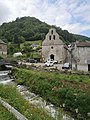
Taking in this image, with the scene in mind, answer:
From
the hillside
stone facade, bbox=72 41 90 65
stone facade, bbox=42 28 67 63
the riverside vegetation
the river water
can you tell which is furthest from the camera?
the hillside

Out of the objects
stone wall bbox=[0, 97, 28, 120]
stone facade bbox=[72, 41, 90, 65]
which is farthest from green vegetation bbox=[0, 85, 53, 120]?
stone facade bbox=[72, 41, 90, 65]

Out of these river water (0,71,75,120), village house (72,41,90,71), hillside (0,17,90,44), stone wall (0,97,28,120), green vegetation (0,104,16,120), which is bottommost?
river water (0,71,75,120)

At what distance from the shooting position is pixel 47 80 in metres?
21.5

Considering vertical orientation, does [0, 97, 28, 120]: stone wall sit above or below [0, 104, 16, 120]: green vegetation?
above

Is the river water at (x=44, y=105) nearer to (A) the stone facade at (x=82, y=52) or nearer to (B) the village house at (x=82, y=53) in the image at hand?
(B) the village house at (x=82, y=53)

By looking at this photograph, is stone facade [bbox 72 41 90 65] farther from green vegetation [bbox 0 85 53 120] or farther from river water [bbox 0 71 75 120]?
green vegetation [bbox 0 85 53 120]

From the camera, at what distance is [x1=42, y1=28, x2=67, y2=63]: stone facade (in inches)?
2088

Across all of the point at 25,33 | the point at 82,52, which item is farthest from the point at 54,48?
the point at 25,33

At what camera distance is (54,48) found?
53531mm

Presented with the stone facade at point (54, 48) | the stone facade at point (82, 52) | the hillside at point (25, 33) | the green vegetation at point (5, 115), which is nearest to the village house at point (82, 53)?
the stone facade at point (82, 52)

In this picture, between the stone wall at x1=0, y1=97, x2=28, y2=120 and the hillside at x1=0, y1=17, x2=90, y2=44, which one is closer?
the stone wall at x1=0, y1=97, x2=28, y2=120

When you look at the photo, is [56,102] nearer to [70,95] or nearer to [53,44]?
[70,95]

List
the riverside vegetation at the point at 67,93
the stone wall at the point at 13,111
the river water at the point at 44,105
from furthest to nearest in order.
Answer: the riverside vegetation at the point at 67,93 → the river water at the point at 44,105 → the stone wall at the point at 13,111

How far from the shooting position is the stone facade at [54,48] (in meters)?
53.0
